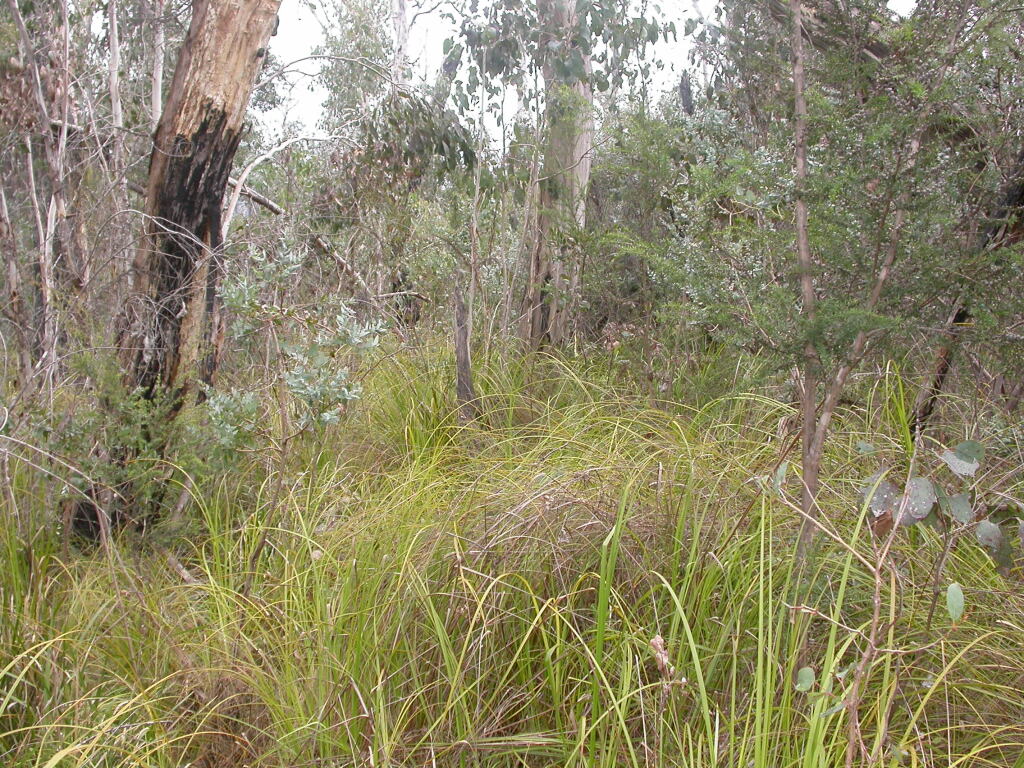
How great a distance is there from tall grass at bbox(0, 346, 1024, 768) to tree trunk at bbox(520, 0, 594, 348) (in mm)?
2714

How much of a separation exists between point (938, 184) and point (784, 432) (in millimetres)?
1670

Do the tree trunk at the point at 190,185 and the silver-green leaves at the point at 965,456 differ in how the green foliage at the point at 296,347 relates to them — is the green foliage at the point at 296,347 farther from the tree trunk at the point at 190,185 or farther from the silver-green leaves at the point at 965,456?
the silver-green leaves at the point at 965,456

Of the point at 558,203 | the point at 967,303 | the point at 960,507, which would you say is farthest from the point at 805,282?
the point at 558,203

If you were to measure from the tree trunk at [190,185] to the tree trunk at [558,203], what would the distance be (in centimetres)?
222

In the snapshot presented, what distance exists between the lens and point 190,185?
4797 millimetres

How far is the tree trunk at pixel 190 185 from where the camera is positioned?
186 inches

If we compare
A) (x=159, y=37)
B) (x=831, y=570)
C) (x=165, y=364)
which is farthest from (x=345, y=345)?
(x=159, y=37)

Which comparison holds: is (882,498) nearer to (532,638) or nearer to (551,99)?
(532,638)

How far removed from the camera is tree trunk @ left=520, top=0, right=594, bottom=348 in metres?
6.59

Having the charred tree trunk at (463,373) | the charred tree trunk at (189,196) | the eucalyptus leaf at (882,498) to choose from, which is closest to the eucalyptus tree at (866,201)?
the eucalyptus leaf at (882,498)

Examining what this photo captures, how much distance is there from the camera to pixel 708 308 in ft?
9.46

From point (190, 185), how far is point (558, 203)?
287cm

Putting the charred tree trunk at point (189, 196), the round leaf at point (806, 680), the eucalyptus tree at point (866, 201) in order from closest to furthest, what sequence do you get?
the round leaf at point (806, 680) < the eucalyptus tree at point (866, 201) < the charred tree trunk at point (189, 196)

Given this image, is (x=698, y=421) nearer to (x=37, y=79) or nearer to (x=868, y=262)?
(x=868, y=262)
